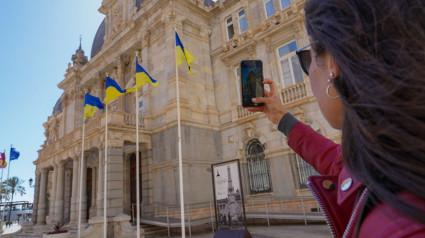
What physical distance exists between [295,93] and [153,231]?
35.8 feet

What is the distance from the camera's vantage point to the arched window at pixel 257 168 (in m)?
14.5

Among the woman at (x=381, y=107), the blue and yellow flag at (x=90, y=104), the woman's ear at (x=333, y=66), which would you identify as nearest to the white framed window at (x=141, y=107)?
the blue and yellow flag at (x=90, y=104)

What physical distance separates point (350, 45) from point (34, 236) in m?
24.9

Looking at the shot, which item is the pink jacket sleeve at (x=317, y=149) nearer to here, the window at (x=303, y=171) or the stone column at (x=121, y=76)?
the window at (x=303, y=171)

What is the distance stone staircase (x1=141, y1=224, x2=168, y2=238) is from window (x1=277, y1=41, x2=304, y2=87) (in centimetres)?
1096

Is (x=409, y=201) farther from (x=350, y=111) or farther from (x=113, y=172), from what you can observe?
(x=113, y=172)

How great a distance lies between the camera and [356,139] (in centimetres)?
78

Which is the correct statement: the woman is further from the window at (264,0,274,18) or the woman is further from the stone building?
the window at (264,0,274,18)

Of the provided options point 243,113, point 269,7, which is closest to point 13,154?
point 243,113

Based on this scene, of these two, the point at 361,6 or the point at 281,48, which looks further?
the point at 281,48

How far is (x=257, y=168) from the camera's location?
15.0 m

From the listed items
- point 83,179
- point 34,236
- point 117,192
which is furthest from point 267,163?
point 34,236

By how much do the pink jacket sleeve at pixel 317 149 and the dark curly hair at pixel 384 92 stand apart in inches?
37.5

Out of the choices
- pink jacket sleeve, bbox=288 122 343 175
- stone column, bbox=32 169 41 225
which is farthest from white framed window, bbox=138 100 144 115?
pink jacket sleeve, bbox=288 122 343 175
